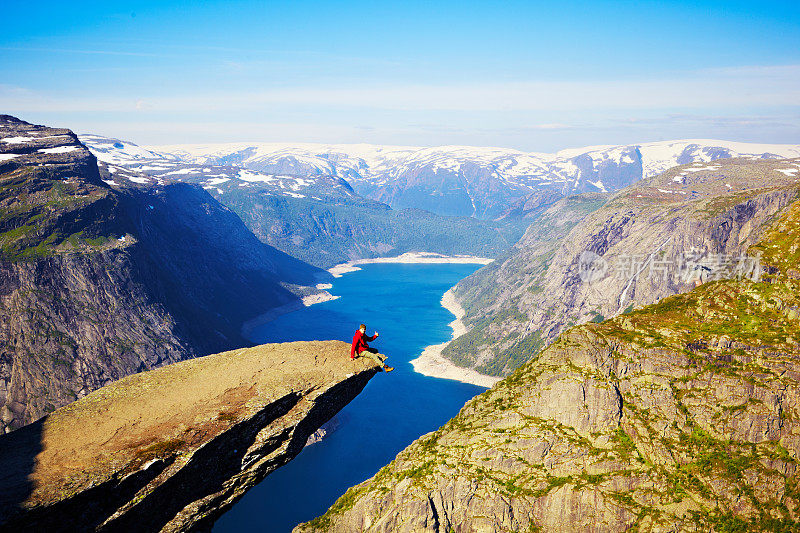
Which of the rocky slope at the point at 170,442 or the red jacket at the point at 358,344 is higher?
the red jacket at the point at 358,344

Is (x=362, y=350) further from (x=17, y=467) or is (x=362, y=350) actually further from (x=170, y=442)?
(x=17, y=467)

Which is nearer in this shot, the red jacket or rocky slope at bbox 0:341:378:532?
rocky slope at bbox 0:341:378:532

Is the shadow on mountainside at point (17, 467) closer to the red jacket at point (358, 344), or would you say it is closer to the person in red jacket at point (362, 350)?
the red jacket at point (358, 344)

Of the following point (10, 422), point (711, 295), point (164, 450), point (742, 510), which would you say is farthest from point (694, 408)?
point (10, 422)

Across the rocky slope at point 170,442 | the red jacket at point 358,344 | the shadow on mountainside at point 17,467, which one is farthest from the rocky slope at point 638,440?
the shadow on mountainside at point 17,467

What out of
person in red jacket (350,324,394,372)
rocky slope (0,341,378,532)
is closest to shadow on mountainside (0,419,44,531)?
rocky slope (0,341,378,532)

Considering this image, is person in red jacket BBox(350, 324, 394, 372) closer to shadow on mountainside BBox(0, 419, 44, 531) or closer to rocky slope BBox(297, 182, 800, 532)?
shadow on mountainside BBox(0, 419, 44, 531)
